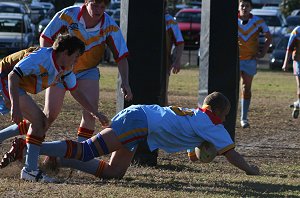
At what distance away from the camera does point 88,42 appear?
29.8 ft

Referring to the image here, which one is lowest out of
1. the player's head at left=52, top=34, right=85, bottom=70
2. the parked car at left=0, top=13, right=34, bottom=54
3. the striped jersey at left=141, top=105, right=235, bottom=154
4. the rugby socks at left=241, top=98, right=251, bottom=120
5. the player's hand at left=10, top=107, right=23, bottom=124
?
the parked car at left=0, top=13, right=34, bottom=54

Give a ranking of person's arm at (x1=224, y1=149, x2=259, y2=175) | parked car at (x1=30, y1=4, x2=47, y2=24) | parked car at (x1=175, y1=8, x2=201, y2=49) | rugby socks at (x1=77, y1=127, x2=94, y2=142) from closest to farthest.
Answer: person's arm at (x1=224, y1=149, x2=259, y2=175) < rugby socks at (x1=77, y1=127, x2=94, y2=142) < parked car at (x1=175, y1=8, x2=201, y2=49) < parked car at (x1=30, y1=4, x2=47, y2=24)

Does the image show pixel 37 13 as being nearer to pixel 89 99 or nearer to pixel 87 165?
pixel 89 99

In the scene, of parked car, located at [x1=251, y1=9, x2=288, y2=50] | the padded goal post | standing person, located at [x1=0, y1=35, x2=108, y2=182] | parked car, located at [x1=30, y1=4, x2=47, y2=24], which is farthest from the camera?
parked car, located at [x1=30, y1=4, x2=47, y2=24]

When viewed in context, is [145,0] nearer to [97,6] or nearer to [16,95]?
[97,6]

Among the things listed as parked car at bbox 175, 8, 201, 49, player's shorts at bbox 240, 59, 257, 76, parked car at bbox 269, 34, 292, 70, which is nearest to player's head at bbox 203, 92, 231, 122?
player's shorts at bbox 240, 59, 257, 76

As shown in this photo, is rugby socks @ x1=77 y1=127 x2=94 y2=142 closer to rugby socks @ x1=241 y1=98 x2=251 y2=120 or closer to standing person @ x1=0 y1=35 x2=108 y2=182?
standing person @ x1=0 y1=35 x2=108 y2=182

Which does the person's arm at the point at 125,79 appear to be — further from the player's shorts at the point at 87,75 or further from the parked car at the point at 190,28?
the parked car at the point at 190,28

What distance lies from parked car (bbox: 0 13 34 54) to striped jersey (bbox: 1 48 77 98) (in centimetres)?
2554

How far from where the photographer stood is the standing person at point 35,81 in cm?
798

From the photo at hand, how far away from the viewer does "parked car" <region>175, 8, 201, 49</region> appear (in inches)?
1589

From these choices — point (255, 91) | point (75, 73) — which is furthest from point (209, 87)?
point (255, 91)

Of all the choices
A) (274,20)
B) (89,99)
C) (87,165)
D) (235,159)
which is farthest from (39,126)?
(274,20)

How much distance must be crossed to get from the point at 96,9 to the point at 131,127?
1.18 metres
